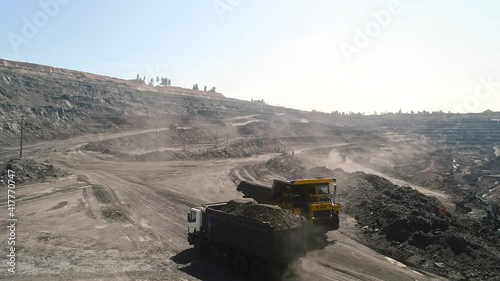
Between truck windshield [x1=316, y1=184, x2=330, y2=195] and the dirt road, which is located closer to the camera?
the dirt road

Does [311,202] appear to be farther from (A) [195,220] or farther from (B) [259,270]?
(B) [259,270]

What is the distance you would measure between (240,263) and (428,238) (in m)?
9.12

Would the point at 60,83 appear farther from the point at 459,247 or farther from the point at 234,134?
the point at 459,247

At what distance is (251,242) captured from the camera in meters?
12.2

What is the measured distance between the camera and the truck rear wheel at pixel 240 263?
12469 mm

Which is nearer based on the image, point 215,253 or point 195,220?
point 215,253

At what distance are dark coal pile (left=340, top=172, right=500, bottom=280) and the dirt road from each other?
96 centimetres

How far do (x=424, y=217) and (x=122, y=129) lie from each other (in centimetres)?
5482

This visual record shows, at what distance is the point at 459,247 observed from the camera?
14781mm

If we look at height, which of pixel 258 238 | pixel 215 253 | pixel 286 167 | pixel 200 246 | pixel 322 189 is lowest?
pixel 286 167

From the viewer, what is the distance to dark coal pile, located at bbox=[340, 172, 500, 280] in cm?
1387

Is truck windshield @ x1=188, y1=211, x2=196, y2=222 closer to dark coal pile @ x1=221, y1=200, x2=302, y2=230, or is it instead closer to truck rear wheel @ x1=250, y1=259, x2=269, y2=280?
dark coal pile @ x1=221, y1=200, x2=302, y2=230

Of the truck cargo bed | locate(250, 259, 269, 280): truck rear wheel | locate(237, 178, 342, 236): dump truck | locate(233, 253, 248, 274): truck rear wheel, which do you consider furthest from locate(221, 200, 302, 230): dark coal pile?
locate(237, 178, 342, 236): dump truck

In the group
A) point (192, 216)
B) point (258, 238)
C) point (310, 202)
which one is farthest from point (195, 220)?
point (310, 202)
